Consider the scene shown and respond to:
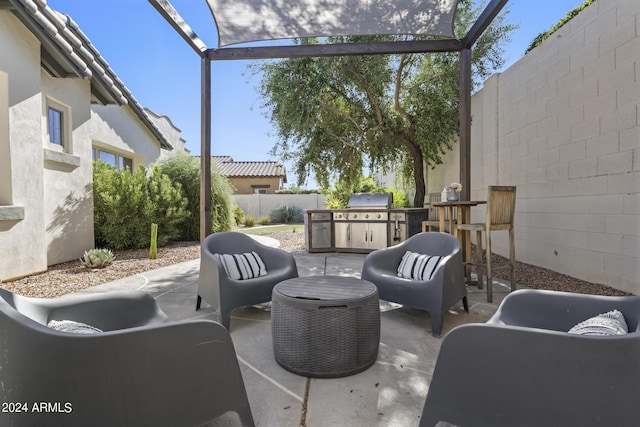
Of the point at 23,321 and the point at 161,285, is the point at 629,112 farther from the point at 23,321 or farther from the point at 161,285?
the point at 161,285

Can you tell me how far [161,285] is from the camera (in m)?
4.01

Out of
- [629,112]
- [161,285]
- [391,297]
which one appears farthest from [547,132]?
[161,285]

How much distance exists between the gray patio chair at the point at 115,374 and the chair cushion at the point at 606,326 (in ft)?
4.83

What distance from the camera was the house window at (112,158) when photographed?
7374 millimetres

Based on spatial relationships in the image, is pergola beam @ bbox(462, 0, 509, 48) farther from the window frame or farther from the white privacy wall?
the window frame

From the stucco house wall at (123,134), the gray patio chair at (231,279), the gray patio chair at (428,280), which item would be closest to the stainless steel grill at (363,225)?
the gray patio chair at (428,280)

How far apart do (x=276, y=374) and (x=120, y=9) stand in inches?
174

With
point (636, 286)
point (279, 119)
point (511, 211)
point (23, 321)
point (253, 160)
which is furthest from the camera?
point (253, 160)

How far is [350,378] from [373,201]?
473 cm

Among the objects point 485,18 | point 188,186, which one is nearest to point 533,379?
point 485,18

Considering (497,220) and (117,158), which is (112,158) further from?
(497,220)

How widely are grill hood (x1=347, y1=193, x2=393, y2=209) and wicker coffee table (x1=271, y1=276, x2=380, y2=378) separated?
4.36m

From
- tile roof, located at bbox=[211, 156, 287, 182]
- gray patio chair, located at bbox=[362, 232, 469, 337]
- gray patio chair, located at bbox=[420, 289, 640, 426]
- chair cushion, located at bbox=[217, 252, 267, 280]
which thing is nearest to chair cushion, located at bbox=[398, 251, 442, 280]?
gray patio chair, located at bbox=[362, 232, 469, 337]

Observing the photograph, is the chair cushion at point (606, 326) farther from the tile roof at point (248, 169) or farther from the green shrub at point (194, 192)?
the tile roof at point (248, 169)
